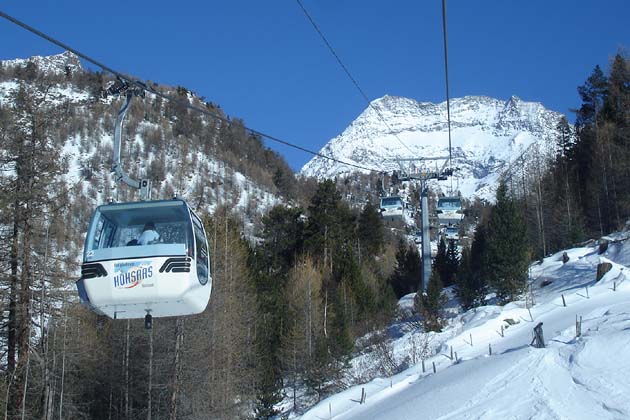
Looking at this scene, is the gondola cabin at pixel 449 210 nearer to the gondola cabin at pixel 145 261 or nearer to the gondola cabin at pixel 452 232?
the gondola cabin at pixel 452 232

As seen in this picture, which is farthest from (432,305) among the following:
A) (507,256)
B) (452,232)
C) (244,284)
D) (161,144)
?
(161,144)

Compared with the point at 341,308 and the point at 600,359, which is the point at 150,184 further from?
the point at 341,308

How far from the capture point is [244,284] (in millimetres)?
36344

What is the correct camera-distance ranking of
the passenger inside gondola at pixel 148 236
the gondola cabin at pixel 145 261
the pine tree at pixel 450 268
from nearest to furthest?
1. the gondola cabin at pixel 145 261
2. the passenger inside gondola at pixel 148 236
3. the pine tree at pixel 450 268

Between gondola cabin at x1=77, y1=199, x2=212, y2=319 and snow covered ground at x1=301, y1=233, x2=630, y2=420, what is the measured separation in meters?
10.1

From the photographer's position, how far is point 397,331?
46.7 metres

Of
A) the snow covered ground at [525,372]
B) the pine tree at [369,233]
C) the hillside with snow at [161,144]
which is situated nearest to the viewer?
the snow covered ground at [525,372]

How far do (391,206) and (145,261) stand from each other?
30960 mm

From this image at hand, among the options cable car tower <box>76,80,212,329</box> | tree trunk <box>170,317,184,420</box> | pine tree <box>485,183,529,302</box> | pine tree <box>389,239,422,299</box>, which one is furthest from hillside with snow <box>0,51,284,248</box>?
cable car tower <box>76,80,212,329</box>

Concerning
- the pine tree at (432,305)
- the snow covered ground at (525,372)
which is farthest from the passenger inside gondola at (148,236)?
the pine tree at (432,305)

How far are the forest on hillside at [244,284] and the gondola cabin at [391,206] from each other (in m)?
4.80

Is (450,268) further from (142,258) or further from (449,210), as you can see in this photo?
(142,258)

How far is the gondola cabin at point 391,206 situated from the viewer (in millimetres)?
41750

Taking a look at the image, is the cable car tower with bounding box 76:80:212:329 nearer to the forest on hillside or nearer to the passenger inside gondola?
the passenger inside gondola
